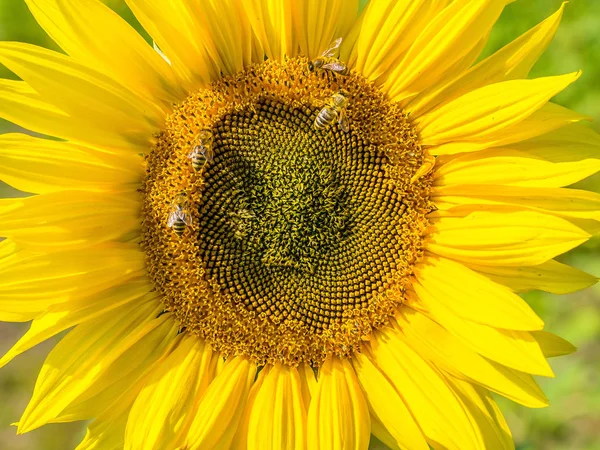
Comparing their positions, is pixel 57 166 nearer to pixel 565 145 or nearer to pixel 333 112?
pixel 333 112

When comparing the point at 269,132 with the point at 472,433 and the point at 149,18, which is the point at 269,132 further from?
the point at 472,433

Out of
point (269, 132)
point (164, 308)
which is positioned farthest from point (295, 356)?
point (269, 132)

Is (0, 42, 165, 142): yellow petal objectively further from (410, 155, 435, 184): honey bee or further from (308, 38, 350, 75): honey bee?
(410, 155, 435, 184): honey bee

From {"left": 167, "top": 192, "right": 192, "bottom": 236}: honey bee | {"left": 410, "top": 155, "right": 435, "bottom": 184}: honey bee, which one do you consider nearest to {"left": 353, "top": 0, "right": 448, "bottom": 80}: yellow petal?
{"left": 410, "top": 155, "right": 435, "bottom": 184}: honey bee

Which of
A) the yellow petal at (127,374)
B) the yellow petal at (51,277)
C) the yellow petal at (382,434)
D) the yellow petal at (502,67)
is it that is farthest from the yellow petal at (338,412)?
the yellow petal at (502,67)

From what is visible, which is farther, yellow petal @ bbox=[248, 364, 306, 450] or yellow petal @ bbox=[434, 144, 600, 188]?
yellow petal @ bbox=[248, 364, 306, 450]

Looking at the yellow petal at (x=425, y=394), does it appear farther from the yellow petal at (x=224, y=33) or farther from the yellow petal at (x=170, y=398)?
the yellow petal at (x=224, y=33)
